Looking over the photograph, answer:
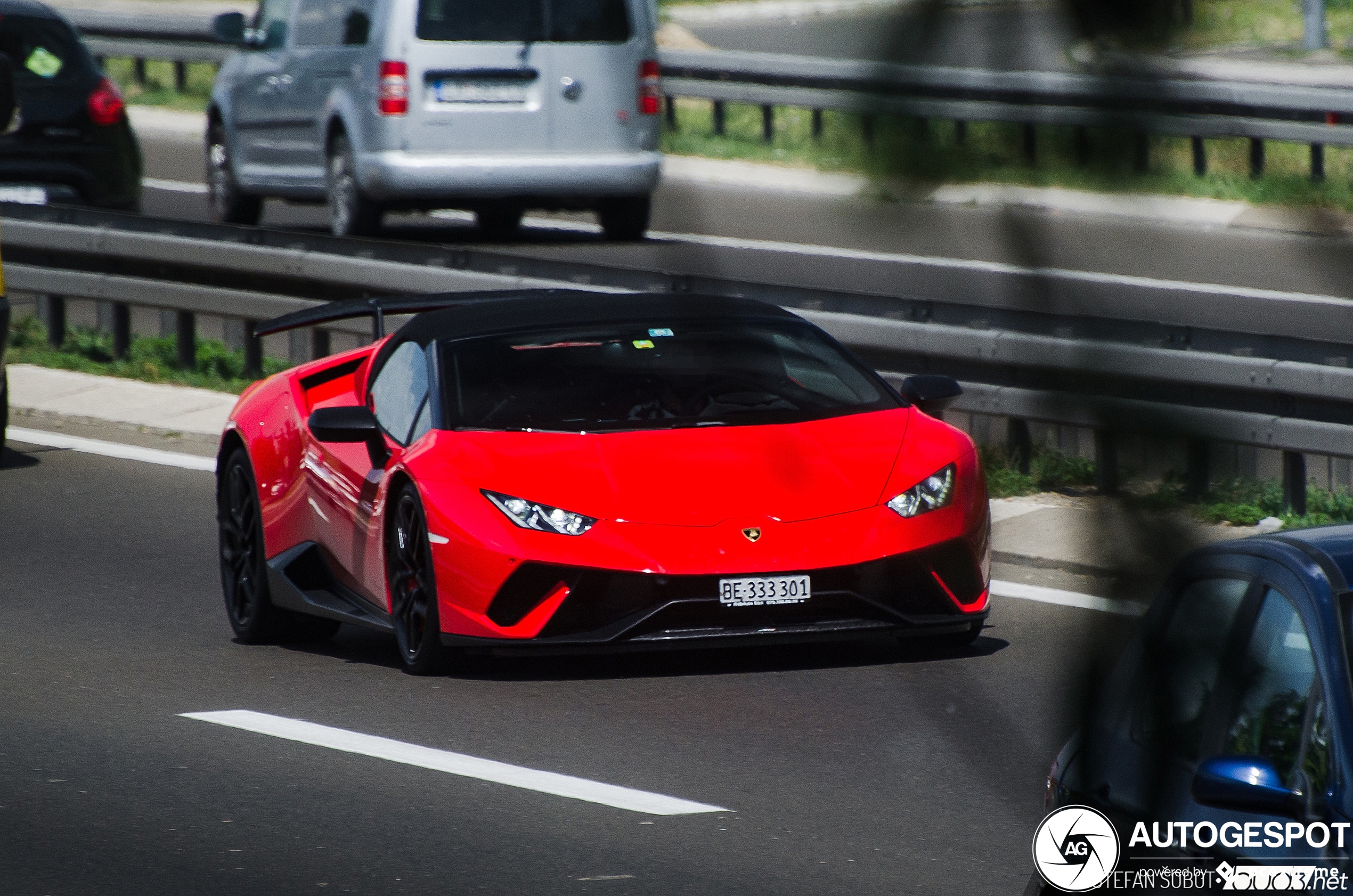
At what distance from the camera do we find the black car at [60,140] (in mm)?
13375

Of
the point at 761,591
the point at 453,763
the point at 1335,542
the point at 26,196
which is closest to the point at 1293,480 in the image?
the point at 1335,542

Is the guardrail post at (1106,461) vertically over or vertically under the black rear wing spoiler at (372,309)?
over

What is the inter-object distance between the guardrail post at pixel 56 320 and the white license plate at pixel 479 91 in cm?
1362

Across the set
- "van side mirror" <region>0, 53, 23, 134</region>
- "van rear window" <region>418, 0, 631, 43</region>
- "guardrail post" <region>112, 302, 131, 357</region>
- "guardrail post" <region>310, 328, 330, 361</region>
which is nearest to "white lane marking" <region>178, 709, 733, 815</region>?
"van side mirror" <region>0, 53, 23, 134</region>

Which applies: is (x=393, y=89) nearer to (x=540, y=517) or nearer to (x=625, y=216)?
(x=625, y=216)

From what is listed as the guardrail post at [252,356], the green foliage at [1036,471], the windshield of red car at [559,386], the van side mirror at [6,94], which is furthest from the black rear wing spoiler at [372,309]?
the green foliage at [1036,471]

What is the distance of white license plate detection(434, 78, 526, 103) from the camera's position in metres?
1.21

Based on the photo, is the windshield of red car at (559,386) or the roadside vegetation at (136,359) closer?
the windshield of red car at (559,386)

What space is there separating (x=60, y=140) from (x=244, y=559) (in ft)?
21.2

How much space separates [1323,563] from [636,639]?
11.6ft

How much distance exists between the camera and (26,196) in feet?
46.3

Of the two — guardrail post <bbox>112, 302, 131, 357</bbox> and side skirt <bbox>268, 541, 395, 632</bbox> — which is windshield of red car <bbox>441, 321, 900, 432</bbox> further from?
guardrail post <bbox>112, 302, 131, 357</bbox>

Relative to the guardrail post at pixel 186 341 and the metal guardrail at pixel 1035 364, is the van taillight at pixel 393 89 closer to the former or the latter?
the metal guardrail at pixel 1035 364

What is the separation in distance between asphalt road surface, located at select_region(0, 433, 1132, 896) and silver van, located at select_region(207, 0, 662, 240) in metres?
2.17
